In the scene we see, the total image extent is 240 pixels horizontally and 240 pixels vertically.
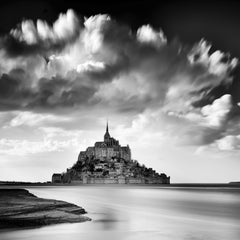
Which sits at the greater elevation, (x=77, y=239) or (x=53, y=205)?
(x=53, y=205)

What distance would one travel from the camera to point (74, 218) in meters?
23.4

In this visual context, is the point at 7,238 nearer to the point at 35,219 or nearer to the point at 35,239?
the point at 35,239

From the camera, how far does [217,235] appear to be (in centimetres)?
2227

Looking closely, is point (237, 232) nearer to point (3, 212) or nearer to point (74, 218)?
point (74, 218)

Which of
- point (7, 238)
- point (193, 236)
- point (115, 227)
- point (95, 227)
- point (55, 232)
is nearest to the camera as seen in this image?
point (7, 238)

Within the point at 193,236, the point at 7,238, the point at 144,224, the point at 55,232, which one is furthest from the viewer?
the point at 144,224

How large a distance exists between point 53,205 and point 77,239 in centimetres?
684

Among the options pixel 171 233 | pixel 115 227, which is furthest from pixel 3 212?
pixel 171 233

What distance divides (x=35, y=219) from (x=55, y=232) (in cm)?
243

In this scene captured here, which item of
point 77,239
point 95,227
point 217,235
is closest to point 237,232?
point 217,235

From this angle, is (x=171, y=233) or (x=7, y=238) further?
(x=171, y=233)

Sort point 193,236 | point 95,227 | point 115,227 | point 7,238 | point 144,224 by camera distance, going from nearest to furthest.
Answer: point 7,238, point 193,236, point 95,227, point 115,227, point 144,224

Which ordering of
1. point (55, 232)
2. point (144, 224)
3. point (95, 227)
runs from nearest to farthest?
point (55, 232) < point (95, 227) < point (144, 224)

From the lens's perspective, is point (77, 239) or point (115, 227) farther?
point (115, 227)
